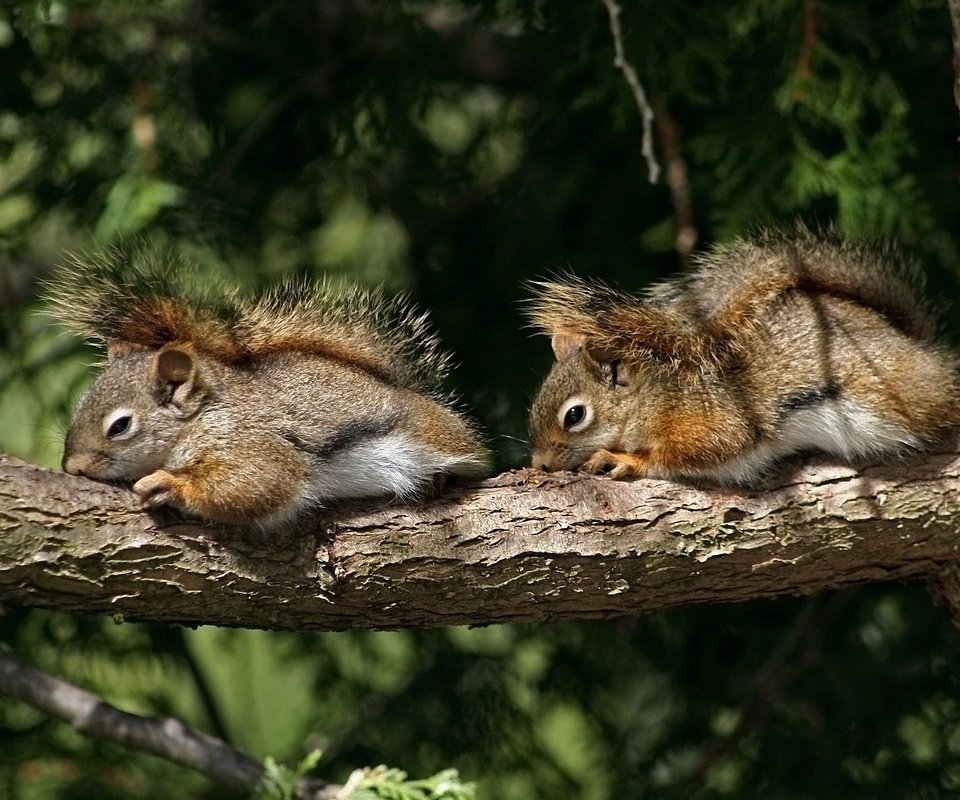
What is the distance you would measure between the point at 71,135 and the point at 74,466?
4.68 feet

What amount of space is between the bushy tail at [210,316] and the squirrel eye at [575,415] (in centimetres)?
30

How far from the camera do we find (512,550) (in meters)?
2.71

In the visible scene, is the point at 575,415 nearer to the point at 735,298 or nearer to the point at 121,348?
the point at 735,298

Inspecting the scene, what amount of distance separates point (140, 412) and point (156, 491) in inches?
10.8

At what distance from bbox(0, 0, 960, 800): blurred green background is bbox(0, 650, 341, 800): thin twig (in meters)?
0.66

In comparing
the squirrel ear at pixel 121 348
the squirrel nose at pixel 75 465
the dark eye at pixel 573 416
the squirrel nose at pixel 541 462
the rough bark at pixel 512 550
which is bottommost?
the rough bark at pixel 512 550

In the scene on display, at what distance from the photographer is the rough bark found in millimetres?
2582

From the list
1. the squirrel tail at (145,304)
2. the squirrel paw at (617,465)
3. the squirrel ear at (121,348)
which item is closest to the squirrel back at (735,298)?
the squirrel paw at (617,465)

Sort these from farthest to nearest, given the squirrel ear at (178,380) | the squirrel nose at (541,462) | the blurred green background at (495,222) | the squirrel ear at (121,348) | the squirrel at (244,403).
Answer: the blurred green background at (495,222), the squirrel nose at (541,462), the squirrel ear at (121,348), the squirrel ear at (178,380), the squirrel at (244,403)

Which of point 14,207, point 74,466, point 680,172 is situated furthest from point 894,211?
point 14,207

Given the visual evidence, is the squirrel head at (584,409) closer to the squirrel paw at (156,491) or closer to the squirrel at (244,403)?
the squirrel at (244,403)

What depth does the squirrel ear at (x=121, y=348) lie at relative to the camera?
2.99 meters

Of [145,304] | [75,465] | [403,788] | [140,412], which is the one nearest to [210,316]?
[145,304]

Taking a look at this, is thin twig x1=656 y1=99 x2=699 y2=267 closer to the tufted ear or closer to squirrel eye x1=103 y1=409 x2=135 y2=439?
the tufted ear
